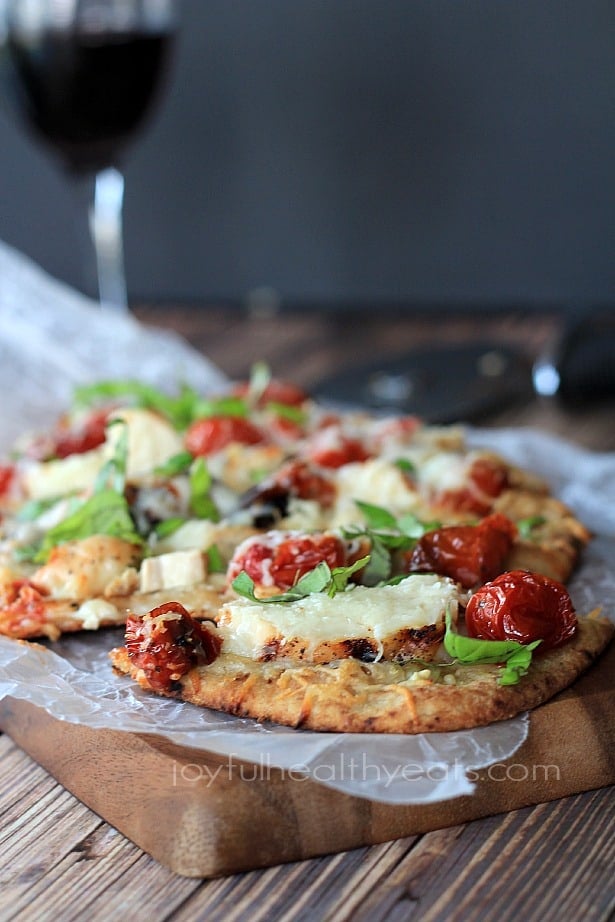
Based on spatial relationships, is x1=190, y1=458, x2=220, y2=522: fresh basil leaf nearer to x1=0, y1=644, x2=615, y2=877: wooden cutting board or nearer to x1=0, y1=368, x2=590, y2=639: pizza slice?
x1=0, y1=368, x2=590, y2=639: pizza slice

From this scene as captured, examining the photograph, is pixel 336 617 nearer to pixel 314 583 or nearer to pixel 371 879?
pixel 314 583

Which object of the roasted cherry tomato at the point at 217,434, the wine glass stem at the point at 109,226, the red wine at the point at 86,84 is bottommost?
the roasted cherry tomato at the point at 217,434

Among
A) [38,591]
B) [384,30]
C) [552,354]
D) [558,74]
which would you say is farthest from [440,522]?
[384,30]

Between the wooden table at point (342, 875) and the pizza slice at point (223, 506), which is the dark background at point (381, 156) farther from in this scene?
the wooden table at point (342, 875)

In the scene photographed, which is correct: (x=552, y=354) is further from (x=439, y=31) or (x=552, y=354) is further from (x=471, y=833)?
(x=471, y=833)

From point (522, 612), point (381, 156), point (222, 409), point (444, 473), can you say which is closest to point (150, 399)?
point (222, 409)

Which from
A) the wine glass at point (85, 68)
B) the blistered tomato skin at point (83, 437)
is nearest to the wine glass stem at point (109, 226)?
the wine glass at point (85, 68)
